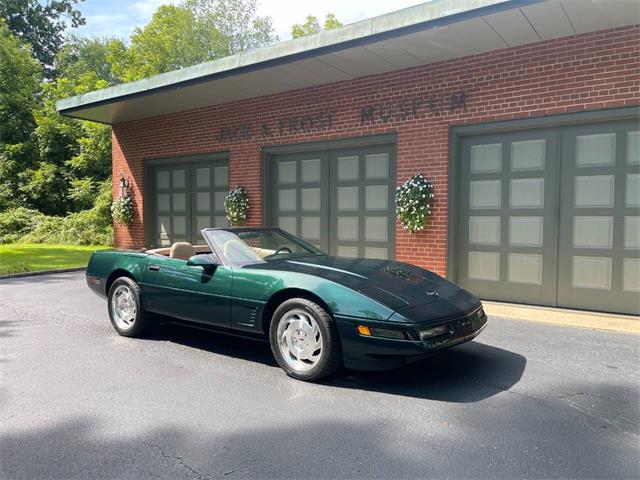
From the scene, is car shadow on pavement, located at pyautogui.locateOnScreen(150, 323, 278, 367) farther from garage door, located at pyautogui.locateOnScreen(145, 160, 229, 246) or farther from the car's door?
garage door, located at pyautogui.locateOnScreen(145, 160, 229, 246)

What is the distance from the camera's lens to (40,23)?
3781 centimetres

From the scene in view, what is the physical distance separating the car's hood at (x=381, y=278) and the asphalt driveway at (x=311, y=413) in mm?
684

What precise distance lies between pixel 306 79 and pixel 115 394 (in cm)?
645

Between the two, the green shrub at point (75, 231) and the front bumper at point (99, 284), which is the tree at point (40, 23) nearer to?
the green shrub at point (75, 231)

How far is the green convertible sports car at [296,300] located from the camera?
363 cm

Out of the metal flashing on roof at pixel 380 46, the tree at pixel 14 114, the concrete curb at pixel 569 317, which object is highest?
the tree at pixel 14 114

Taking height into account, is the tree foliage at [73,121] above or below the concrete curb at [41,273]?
above

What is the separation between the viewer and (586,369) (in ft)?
13.9

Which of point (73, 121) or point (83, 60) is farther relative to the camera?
point (83, 60)

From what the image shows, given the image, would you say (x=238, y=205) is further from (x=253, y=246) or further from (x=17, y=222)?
(x=17, y=222)

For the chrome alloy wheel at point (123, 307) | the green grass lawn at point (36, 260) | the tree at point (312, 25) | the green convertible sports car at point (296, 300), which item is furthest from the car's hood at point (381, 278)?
the tree at point (312, 25)

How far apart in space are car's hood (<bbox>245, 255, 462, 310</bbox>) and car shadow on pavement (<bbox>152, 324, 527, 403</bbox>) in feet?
1.70

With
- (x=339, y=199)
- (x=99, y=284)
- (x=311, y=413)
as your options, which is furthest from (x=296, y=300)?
(x=339, y=199)

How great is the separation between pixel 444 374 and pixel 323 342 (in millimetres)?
1127
